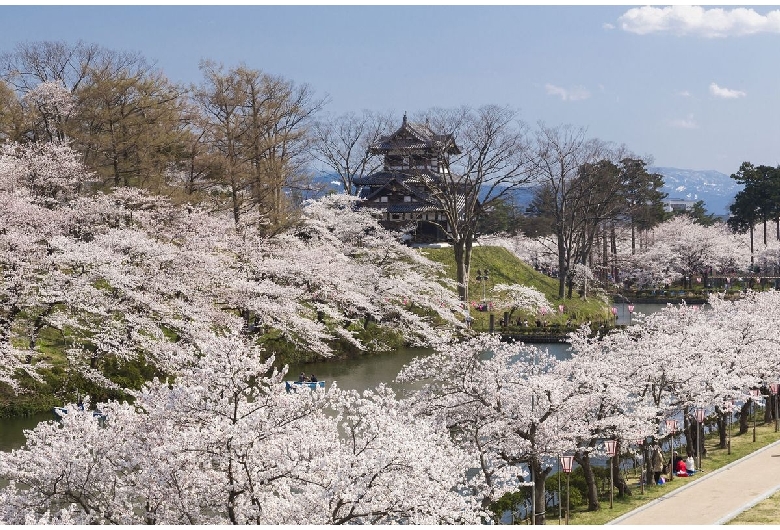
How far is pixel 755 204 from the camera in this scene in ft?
234

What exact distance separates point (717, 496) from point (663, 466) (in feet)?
11.5

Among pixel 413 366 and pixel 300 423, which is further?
pixel 413 366

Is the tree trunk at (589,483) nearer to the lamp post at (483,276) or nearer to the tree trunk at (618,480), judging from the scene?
the tree trunk at (618,480)

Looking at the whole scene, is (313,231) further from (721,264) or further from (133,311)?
(721,264)

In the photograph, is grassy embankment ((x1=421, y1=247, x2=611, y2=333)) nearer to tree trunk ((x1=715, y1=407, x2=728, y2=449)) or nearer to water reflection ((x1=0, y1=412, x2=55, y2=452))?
tree trunk ((x1=715, y1=407, x2=728, y2=449))

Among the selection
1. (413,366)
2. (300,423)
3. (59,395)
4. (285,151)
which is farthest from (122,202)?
(300,423)

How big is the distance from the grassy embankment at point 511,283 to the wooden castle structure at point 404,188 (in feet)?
8.43

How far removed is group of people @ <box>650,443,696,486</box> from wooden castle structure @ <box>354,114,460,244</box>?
109 ft

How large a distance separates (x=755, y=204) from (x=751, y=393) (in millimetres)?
52933

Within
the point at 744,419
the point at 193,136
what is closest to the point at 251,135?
the point at 193,136

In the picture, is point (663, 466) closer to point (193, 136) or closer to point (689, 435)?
point (689, 435)

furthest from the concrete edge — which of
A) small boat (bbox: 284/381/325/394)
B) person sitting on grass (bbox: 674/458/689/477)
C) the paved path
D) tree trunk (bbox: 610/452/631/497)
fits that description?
small boat (bbox: 284/381/325/394)

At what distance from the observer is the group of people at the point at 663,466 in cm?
1972

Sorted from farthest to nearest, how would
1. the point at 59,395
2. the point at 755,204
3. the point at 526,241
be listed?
1. the point at 526,241
2. the point at 755,204
3. the point at 59,395
